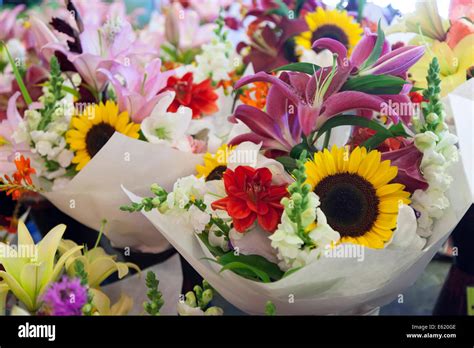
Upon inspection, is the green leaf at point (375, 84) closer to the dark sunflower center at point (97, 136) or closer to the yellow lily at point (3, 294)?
the dark sunflower center at point (97, 136)

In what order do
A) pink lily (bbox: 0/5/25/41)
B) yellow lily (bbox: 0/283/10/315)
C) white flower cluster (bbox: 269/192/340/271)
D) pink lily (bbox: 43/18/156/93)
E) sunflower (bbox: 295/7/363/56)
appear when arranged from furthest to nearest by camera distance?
1. pink lily (bbox: 0/5/25/41)
2. sunflower (bbox: 295/7/363/56)
3. pink lily (bbox: 43/18/156/93)
4. yellow lily (bbox: 0/283/10/315)
5. white flower cluster (bbox: 269/192/340/271)

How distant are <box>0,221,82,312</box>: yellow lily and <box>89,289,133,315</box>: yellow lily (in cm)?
5

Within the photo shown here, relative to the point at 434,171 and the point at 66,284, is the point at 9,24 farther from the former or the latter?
the point at 434,171

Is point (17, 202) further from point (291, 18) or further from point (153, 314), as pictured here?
point (291, 18)

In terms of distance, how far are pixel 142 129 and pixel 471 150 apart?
0.35 metres

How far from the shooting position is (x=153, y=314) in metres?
0.61

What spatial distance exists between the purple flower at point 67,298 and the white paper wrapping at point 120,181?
0.13m

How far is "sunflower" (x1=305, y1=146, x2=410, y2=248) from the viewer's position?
0.55m

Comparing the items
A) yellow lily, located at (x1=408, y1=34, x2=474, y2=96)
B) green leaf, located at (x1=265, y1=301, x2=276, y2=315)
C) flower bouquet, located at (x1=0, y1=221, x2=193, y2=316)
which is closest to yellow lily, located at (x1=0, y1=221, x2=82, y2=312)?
flower bouquet, located at (x1=0, y1=221, x2=193, y2=316)

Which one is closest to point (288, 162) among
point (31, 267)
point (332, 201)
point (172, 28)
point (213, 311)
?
point (332, 201)

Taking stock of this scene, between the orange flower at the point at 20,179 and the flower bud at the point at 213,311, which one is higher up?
the orange flower at the point at 20,179

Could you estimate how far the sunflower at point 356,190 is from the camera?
0.55 meters

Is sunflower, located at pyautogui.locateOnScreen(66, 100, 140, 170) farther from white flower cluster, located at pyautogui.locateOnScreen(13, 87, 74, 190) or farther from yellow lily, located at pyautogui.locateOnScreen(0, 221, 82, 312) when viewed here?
yellow lily, located at pyautogui.locateOnScreen(0, 221, 82, 312)

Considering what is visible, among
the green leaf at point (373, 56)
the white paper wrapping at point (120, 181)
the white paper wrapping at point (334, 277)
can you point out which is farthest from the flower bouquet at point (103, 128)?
the green leaf at point (373, 56)
